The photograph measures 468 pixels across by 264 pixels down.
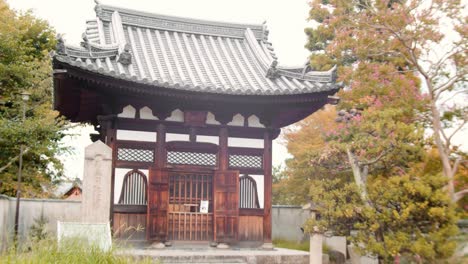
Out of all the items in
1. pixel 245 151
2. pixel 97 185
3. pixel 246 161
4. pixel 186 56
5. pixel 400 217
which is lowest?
pixel 400 217

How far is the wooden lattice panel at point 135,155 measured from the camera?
12773 mm

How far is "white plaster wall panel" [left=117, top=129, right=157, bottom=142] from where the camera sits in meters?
12.9

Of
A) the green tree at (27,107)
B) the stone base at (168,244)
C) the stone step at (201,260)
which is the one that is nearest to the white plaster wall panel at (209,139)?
the stone base at (168,244)

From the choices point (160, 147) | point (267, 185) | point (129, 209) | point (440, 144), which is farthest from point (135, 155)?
point (440, 144)

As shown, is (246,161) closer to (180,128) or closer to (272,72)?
(180,128)

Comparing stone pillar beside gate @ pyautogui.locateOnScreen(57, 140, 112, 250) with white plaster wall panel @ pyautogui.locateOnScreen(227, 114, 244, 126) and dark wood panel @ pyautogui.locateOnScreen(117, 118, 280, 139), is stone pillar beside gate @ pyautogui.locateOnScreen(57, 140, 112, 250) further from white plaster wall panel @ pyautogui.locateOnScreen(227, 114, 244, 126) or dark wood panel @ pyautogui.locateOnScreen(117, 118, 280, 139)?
white plaster wall panel @ pyautogui.locateOnScreen(227, 114, 244, 126)

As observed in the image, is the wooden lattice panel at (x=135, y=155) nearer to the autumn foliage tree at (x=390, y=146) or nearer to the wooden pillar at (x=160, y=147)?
the wooden pillar at (x=160, y=147)

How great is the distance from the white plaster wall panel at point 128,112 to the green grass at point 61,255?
211 inches

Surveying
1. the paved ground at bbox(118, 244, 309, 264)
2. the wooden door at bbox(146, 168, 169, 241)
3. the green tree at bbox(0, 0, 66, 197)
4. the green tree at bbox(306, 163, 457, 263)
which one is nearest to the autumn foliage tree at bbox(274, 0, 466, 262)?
the green tree at bbox(306, 163, 457, 263)

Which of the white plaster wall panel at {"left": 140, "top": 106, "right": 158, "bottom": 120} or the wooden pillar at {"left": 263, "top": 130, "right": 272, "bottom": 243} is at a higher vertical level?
the white plaster wall panel at {"left": 140, "top": 106, "right": 158, "bottom": 120}

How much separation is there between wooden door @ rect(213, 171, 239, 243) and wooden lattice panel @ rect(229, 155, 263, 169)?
1.25 ft

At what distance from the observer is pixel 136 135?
42.7 ft

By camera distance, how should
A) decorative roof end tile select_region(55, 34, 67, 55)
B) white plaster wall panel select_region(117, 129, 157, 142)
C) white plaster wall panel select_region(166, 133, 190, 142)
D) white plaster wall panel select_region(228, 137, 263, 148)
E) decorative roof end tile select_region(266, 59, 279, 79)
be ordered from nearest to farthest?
1. decorative roof end tile select_region(55, 34, 67, 55)
2. white plaster wall panel select_region(117, 129, 157, 142)
3. white plaster wall panel select_region(166, 133, 190, 142)
4. white plaster wall panel select_region(228, 137, 263, 148)
5. decorative roof end tile select_region(266, 59, 279, 79)

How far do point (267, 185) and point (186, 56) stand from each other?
14.4 feet
